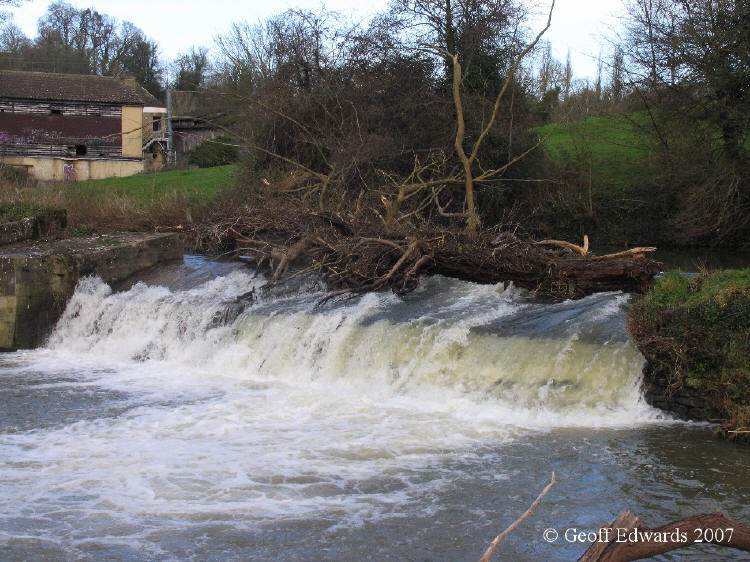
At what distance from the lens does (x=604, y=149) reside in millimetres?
30828

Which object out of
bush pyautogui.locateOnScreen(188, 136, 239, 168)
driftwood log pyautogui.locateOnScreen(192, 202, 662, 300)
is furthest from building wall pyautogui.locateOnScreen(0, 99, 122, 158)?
driftwood log pyautogui.locateOnScreen(192, 202, 662, 300)

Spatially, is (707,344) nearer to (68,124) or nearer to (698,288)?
(698,288)

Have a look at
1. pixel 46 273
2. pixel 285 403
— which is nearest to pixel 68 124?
pixel 46 273

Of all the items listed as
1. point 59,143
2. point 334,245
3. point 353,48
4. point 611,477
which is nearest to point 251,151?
point 353,48

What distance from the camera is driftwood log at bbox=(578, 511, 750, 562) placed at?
117 inches

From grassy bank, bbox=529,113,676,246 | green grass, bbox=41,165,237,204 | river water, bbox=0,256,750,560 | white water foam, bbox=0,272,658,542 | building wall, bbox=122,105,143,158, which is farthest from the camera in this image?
building wall, bbox=122,105,143,158

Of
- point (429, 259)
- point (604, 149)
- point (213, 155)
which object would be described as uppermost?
point (213, 155)

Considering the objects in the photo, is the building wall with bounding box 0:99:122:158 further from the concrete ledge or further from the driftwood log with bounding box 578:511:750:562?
the driftwood log with bounding box 578:511:750:562

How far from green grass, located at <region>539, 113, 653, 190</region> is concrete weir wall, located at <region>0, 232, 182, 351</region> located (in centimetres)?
1428

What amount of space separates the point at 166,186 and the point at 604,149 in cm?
1622

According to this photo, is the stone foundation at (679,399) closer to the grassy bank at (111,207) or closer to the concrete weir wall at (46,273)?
the concrete weir wall at (46,273)

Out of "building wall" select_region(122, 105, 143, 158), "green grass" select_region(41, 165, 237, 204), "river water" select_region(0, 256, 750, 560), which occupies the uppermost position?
"building wall" select_region(122, 105, 143, 158)

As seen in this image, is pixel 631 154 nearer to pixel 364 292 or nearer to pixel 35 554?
pixel 364 292

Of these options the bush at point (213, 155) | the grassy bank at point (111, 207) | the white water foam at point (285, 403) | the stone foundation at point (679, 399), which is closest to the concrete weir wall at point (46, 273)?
the white water foam at point (285, 403)
